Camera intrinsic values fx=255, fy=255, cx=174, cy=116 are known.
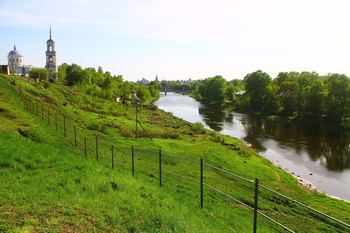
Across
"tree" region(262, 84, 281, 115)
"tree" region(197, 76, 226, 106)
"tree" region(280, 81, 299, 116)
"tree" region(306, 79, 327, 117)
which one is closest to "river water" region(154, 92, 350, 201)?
"tree" region(306, 79, 327, 117)

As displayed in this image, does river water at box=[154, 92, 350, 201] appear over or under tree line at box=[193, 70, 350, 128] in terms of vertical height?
under

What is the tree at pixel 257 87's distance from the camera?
87.6 m

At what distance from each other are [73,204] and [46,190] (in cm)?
148

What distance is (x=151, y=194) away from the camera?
10898 millimetres

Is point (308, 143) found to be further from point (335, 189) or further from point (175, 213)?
point (175, 213)

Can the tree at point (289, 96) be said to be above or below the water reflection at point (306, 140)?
above

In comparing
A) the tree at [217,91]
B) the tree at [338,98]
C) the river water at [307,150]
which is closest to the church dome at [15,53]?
the tree at [217,91]

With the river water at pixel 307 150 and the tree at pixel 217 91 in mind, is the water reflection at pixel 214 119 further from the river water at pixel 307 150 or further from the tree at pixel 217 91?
the tree at pixel 217 91

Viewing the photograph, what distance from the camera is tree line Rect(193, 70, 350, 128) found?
59750 mm

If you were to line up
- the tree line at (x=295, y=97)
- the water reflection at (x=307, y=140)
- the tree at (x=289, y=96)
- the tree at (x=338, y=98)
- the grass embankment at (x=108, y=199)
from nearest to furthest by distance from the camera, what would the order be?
the grass embankment at (x=108, y=199), the water reflection at (x=307, y=140), the tree at (x=338, y=98), the tree line at (x=295, y=97), the tree at (x=289, y=96)

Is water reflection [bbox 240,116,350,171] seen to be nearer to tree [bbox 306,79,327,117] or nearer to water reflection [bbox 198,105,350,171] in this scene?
water reflection [bbox 198,105,350,171]

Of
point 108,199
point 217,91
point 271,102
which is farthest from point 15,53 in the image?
point 108,199

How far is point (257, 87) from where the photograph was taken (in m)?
90.4

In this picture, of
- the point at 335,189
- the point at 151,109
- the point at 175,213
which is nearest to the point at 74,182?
the point at 175,213
